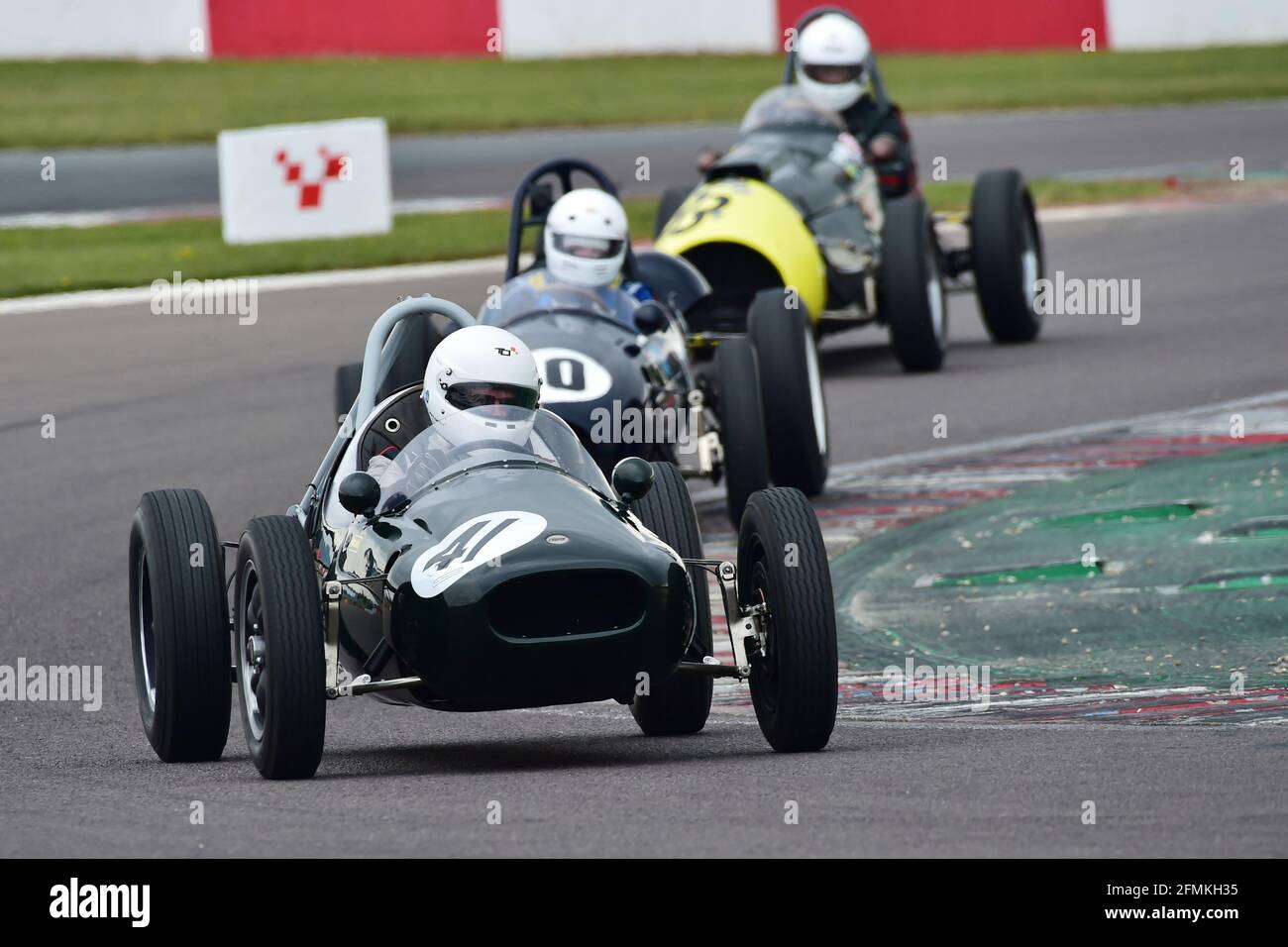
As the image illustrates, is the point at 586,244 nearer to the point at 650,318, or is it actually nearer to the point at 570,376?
the point at 650,318

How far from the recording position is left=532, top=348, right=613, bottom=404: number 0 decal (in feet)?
34.4

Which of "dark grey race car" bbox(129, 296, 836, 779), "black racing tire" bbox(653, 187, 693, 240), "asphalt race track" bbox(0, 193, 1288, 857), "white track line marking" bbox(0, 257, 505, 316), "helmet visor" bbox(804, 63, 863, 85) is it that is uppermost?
"helmet visor" bbox(804, 63, 863, 85)

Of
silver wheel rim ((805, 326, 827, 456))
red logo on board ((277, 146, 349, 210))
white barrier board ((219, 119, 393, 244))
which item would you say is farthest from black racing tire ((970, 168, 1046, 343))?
red logo on board ((277, 146, 349, 210))

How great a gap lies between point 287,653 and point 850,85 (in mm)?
10395

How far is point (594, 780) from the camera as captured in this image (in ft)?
21.5

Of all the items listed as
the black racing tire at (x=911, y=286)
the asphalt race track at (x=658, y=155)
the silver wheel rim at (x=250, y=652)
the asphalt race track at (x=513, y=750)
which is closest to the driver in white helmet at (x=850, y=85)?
the black racing tire at (x=911, y=286)

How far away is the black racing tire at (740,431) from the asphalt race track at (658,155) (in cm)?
1266

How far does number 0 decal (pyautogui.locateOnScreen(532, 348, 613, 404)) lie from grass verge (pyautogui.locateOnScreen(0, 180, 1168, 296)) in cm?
879

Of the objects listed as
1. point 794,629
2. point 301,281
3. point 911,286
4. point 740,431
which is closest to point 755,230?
point 911,286

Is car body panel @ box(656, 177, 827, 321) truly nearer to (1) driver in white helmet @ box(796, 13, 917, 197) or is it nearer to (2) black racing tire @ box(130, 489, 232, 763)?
(1) driver in white helmet @ box(796, 13, 917, 197)

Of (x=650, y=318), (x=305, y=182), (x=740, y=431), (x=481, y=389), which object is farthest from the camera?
(x=305, y=182)

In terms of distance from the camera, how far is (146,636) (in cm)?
778

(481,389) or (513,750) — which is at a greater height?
(481,389)
